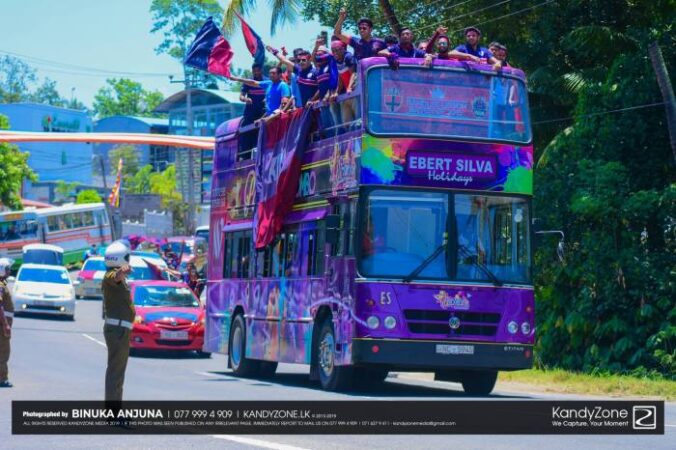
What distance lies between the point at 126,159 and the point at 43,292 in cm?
7782

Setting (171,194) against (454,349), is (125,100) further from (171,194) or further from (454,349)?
(454,349)

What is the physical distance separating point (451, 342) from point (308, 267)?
3.20 m

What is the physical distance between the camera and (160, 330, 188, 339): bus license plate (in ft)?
94.4

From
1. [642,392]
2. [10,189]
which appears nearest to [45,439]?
[642,392]

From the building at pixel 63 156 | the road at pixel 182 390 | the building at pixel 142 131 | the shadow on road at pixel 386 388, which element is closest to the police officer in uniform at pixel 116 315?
the road at pixel 182 390

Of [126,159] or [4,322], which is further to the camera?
[126,159]

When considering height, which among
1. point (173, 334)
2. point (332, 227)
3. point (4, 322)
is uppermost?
point (332, 227)

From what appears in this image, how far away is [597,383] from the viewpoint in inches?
853

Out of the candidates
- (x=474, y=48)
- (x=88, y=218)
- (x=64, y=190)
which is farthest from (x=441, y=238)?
(x=64, y=190)

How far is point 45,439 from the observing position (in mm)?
12219

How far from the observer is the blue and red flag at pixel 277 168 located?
20953mm

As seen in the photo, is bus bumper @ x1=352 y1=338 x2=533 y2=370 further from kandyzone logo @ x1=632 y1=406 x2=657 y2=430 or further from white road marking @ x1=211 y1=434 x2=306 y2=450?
white road marking @ x1=211 y1=434 x2=306 y2=450

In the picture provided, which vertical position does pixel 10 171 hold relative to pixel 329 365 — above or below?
above

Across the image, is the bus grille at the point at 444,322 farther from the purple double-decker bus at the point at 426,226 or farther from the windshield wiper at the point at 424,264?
the windshield wiper at the point at 424,264
